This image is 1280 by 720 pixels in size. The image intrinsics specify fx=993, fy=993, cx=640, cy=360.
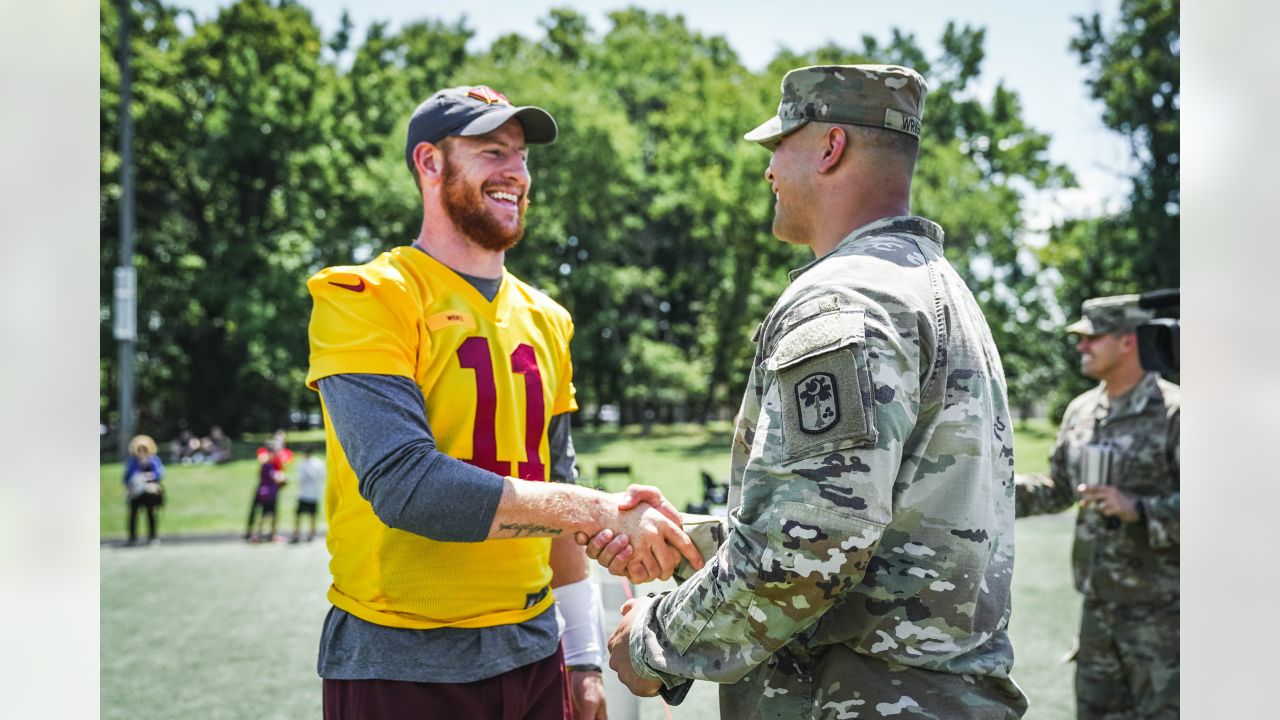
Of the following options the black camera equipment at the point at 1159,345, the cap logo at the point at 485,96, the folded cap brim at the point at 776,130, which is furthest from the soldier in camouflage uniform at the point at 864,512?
the black camera equipment at the point at 1159,345

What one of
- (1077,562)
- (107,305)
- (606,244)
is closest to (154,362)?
(107,305)

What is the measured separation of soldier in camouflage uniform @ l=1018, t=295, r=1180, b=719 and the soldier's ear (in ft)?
10.9

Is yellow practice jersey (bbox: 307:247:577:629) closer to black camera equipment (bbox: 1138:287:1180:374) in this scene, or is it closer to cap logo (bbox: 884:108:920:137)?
cap logo (bbox: 884:108:920:137)

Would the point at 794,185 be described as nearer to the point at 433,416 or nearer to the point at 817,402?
the point at 817,402

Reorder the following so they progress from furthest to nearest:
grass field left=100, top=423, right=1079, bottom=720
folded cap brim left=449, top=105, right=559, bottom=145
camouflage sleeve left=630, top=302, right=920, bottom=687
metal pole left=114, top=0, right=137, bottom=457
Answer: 1. metal pole left=114, top=0, right=137, bottom=457
2. grass field left=100, top=423, right=1079, bottom=720
3. folded cap brim left=449, top=105, right=559, bottom=145
4. camouflage sleeve left=630, top=302, right=920, bottom=687

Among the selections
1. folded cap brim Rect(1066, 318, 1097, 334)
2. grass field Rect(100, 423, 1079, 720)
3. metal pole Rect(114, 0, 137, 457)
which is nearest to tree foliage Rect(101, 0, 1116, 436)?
metal pole Rect(114, 0, 137, 457)

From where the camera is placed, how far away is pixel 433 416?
2.57m

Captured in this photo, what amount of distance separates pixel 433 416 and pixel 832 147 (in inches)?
47.3

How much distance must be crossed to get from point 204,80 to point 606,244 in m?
16.9

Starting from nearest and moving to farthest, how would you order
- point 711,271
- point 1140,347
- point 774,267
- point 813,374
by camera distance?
1. point 813,374
2. point 1140,347
3. point 774,267
4. point 711,271

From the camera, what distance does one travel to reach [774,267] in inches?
1554

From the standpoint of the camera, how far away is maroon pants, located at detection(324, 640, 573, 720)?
246cm

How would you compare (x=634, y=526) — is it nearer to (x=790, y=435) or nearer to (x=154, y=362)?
(x=790, y=435)

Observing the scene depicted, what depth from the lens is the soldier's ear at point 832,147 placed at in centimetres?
233
